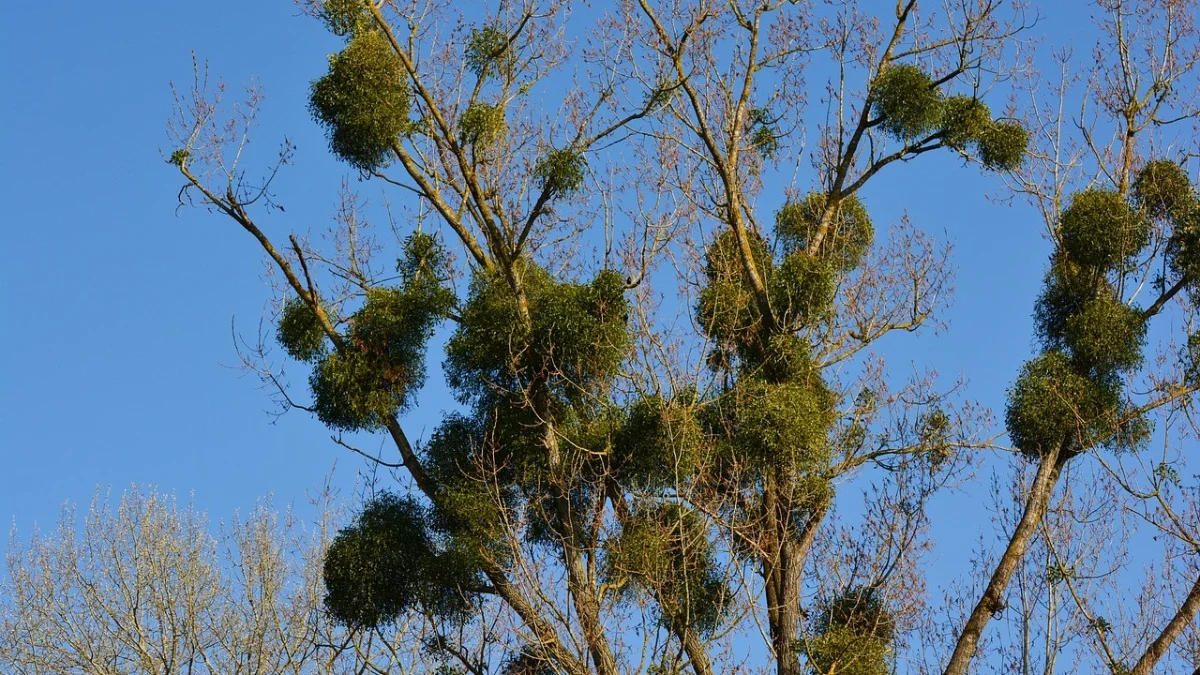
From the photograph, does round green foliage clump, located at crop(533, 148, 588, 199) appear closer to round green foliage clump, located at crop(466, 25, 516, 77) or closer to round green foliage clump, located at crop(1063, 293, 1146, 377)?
round green foliage clump, located at crop(466, 25, 516, 77)

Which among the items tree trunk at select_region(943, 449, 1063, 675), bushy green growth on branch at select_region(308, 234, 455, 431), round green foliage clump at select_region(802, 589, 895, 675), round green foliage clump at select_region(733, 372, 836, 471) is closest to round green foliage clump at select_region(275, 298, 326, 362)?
bushy green growth on branch at select_region(308, 234, 455, 431)

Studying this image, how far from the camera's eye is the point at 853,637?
10.2 m

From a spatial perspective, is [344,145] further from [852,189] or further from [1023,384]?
[1023,384]

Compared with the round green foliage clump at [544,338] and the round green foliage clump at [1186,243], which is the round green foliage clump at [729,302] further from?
the round green foliage clump at [1186,243]

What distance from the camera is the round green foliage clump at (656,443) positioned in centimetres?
1006

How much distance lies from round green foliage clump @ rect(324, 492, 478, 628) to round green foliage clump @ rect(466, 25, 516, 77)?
3241mm

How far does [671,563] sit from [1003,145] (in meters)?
4.35

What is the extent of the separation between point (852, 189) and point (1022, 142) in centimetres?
130

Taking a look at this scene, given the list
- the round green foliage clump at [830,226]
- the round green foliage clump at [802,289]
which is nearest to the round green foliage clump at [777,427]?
the round green foliage clump at [802,289]

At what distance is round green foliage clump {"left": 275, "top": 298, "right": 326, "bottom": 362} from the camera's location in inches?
442

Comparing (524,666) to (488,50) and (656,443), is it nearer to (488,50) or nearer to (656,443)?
(656,443)

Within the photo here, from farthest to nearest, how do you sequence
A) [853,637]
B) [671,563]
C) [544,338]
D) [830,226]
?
1. [830,226]
2. [544,338]
3. [853,637]
4. [671,563]

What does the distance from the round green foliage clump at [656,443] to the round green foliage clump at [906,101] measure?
334 centimetres

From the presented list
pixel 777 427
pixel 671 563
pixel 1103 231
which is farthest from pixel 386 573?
pixel 1103 231
